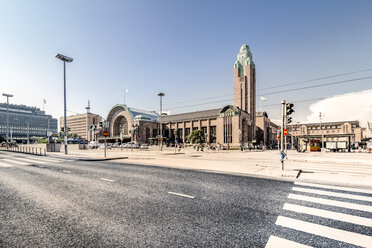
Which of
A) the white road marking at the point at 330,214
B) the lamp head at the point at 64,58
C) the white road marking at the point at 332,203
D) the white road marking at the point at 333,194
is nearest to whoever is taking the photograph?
the white road marking at the point at 330,214

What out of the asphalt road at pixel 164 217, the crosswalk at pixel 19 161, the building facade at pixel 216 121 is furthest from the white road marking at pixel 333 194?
the building facade at pixel 216 121

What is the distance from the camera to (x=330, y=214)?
4.58 m

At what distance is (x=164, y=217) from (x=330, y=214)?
4.11m

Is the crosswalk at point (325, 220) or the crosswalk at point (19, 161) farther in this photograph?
the crosswalk at point (19, 161)

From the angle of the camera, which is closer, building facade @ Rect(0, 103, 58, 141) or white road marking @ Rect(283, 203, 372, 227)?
white road marking @ Rect(283, 203, 372, 227)

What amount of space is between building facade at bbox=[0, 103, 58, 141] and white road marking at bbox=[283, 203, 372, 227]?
175 meters

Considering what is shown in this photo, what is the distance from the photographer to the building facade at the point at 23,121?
454 feet

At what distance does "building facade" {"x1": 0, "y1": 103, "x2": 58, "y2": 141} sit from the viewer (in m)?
138

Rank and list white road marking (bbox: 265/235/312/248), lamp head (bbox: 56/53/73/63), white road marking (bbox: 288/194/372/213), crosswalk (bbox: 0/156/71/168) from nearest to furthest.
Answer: white road marking (bbox: 265/235/312/248) → white road marking (bbox: 288/194/372/213) → crosswalk (bbox: 0/156/71/168) → lamp head (bbox: 56/53/73/63)

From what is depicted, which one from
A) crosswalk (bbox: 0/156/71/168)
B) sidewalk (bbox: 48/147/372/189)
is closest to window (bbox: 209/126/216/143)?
sidewalk (bbox: 48/147/372/189)

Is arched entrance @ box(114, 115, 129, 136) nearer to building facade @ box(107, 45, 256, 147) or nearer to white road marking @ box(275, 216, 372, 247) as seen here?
building facade @ box(107, 45, 256, 147)

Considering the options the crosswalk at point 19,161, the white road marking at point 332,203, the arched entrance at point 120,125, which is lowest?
the crosswalk at point 19,161

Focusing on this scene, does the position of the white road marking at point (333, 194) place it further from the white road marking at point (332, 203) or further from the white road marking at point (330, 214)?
the white road marking at point (330, 214)

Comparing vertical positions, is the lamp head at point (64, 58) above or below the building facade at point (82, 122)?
above
